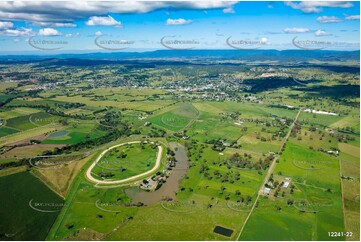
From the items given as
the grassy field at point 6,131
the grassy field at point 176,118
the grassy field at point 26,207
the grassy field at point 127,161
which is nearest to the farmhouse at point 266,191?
the grassy field at point 127,161

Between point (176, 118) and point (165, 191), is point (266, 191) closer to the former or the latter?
point (165, 191)

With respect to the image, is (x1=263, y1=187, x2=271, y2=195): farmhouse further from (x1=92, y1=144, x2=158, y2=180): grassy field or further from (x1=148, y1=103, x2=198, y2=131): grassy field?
(x1=148, y1=103, x2=198, y2=131): grassy field

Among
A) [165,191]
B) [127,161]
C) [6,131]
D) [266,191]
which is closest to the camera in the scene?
[266,191]

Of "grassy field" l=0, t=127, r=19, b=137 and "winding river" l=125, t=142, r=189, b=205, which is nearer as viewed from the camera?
"winding river" l=125, t=142, r=189, b=205

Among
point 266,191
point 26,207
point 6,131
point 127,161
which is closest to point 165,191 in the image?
point 127,161

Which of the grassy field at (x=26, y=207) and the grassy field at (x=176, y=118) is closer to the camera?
the grassy field at (x=26, y=207)

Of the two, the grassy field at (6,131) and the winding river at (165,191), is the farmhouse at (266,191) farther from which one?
the grassy field at (6,131)

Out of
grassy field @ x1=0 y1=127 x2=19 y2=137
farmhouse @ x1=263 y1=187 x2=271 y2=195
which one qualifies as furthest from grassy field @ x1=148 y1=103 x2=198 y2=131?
farmhouse @ x1=263 y1=187 x2=271 y2=195

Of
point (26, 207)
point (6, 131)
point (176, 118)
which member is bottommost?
point (26, 207)
